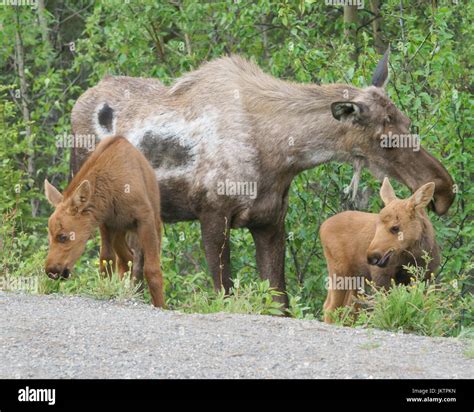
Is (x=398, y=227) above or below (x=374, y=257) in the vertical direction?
above

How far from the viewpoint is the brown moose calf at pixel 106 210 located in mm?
9883

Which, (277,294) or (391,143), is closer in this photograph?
(277,294)

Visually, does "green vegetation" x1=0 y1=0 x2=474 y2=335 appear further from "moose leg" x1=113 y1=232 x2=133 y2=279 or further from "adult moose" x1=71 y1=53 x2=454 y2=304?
"adult moose" x1=71 y1=53 x2=454 y2=304

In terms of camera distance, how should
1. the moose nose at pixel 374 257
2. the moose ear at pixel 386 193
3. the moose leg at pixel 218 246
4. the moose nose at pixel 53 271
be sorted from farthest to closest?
the moose leg at pixel 218 246 → the moose ear at pixel 386 193 → the moose nose at pixel 374 257 → the moose nose at pixel 53 271

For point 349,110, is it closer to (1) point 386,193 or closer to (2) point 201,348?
(1) point 386,193

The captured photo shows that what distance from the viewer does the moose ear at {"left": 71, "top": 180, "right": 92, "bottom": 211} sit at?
32.3 feet

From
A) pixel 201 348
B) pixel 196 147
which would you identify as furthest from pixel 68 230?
pixel 201 348

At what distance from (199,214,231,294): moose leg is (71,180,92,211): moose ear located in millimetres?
1563

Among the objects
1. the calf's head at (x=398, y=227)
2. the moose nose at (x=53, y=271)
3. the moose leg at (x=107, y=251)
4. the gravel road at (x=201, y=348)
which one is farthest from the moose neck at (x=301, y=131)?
the gravel road at (x=201, y=348)

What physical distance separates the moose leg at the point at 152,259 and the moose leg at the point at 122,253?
738mm

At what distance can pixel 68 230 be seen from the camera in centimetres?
991

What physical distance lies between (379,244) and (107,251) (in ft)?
7.63

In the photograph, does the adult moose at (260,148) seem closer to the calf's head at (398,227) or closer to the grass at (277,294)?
A: the calf's head at (398,227)

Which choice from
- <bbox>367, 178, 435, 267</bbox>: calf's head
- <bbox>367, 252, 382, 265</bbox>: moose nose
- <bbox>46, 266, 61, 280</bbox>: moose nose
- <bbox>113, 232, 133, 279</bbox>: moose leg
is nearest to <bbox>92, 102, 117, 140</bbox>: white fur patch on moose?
<bbox>113, 232, 133, 279</bbox>: moose leg
